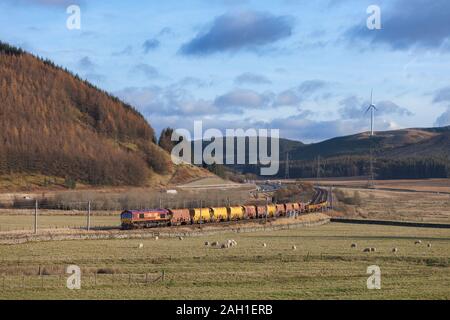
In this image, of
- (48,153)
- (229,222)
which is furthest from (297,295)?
(48,153)

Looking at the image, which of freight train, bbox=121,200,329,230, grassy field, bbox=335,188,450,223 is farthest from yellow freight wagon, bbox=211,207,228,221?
grassy field, bbox=335,188,450,223

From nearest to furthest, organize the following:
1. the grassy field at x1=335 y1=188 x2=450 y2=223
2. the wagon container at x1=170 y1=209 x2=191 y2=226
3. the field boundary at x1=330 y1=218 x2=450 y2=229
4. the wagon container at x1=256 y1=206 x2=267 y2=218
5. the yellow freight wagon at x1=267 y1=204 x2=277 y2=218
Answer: the wagon container at x1=170 y1=209 x2=191 y2=226, the field boundary at x1=330 y1=218 x2=450 y2=229, the wagon container at x1=256 y1=206 x2=267 y2=218, the yellow freight wagon at x1=267 y1=204 x2=277 y2=218, the grassy field at x1=335 y1=188 x2=450 y2=223

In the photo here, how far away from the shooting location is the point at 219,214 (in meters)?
89.2

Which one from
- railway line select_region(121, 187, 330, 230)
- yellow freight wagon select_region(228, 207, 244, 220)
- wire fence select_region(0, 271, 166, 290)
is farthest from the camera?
yellow freight wagon select_region(228, 207, 244, 220)

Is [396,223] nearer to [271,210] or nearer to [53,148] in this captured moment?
[271,210]

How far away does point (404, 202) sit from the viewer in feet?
526

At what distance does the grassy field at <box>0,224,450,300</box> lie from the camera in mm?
31688

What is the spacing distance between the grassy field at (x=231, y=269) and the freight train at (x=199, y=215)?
1100 centimetres

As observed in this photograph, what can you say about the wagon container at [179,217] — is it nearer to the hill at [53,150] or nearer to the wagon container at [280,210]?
the wagon container at [280,210]

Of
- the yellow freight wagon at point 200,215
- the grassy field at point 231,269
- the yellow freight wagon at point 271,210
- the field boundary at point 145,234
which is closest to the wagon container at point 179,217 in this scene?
the yellow freight wagon at point 200,215

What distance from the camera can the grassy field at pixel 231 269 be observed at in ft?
104

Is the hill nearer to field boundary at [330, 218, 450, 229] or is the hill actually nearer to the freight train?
the freight train

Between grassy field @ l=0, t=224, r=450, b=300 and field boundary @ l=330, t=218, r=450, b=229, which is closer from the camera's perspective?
grassy field @ l=0, t=224, r=450, b=300
